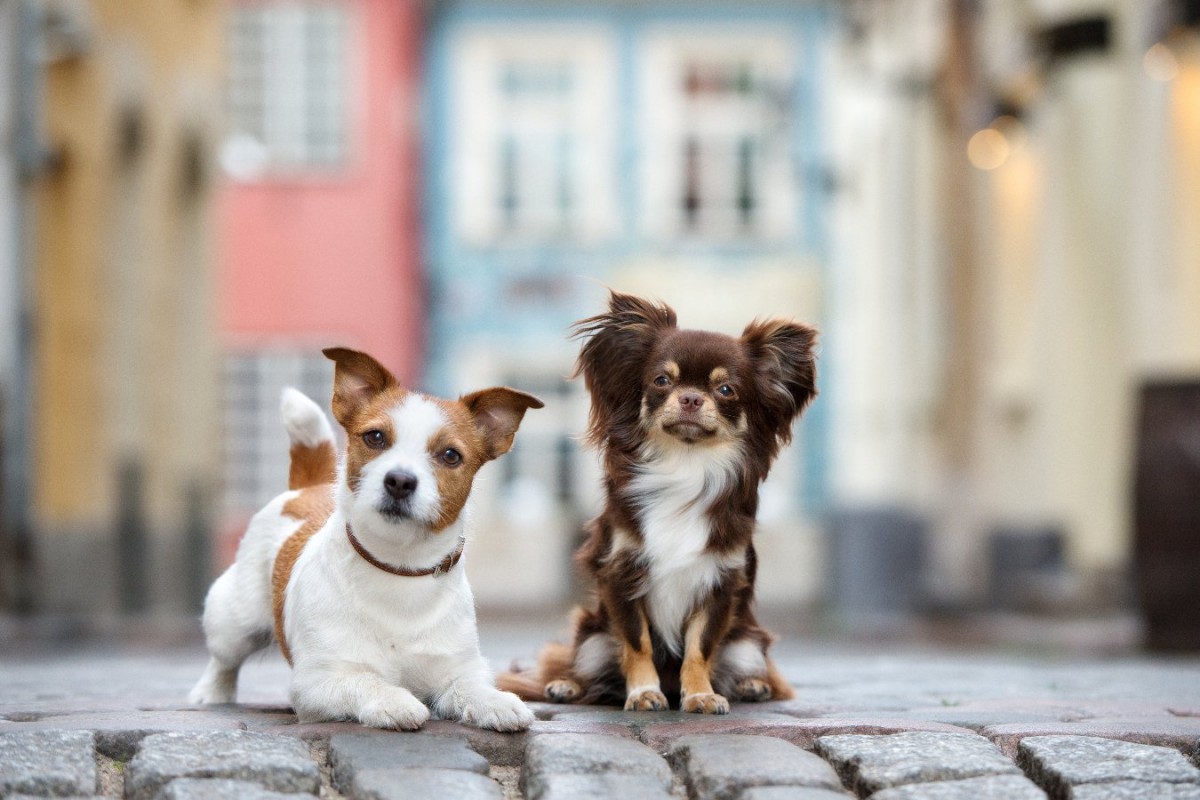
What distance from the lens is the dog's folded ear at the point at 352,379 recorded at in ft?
14.6

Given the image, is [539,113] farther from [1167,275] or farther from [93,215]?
[1167,275]

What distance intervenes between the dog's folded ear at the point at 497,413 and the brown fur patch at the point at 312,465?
794 millimetres

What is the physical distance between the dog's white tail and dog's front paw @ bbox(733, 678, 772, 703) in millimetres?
1253

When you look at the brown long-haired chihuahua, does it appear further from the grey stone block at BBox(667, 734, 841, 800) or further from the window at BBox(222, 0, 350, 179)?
the window at BBox(222, 0, 350, 179)

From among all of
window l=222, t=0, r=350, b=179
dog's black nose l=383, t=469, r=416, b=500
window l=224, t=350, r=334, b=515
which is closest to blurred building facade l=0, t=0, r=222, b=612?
window l=224, t=350, r=334, b=515

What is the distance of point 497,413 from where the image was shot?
4.56 meters

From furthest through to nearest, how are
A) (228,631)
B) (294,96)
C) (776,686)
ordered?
(294,96)
(776,686)
(228,631)

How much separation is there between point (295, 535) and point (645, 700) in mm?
982

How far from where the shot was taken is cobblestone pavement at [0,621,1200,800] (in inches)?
Answer: 152

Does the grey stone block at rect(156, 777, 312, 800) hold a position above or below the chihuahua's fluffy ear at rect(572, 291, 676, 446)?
below

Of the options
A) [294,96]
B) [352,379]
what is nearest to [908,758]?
[352,379]

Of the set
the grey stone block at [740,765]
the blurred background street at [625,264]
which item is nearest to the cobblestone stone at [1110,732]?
the grey stone block at [740,765]

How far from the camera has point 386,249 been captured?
24.5 m

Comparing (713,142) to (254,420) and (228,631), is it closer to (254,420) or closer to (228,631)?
(254,420)
